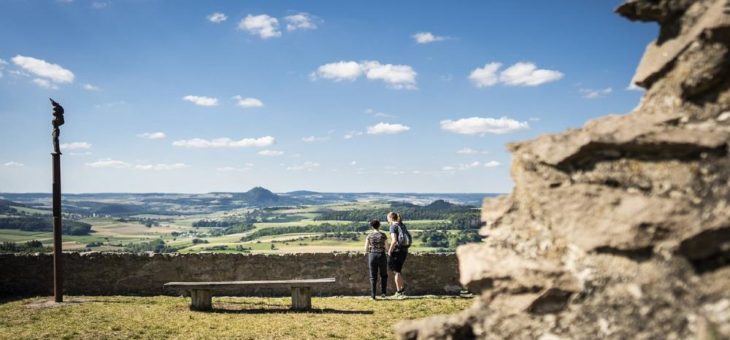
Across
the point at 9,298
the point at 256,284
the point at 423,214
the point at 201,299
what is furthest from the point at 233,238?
the point at 256,284

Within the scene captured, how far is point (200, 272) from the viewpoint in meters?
14.2

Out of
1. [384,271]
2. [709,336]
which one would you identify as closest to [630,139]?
[709,336]

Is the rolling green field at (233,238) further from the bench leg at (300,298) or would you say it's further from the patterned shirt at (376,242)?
the bench leg at (300,298)

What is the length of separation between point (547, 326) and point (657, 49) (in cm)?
240

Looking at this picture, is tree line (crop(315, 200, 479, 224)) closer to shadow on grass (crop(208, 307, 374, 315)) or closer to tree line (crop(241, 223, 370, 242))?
tree line (crop(241, 223, 370, 242))

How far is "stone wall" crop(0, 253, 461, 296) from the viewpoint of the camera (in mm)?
13914

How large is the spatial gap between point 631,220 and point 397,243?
9071 mm

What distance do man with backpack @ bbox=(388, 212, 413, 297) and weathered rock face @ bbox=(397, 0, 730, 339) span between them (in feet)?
26.1

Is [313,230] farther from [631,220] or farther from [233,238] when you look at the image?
[631,220]

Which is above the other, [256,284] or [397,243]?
[397,243]

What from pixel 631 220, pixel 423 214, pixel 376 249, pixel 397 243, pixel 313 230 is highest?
pixel 631 220

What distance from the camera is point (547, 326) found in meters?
3.49

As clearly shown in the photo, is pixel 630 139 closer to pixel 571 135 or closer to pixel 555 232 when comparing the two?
pixel 571 135

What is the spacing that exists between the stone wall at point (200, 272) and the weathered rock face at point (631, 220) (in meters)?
10.1
